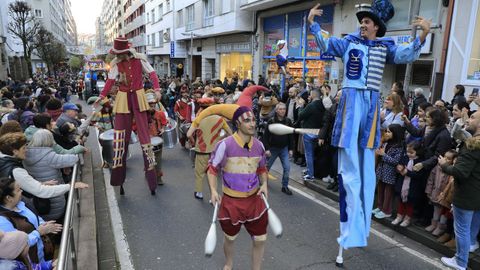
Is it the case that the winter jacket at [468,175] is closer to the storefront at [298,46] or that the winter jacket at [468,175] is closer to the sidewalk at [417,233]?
the sidewalk at [417,233]

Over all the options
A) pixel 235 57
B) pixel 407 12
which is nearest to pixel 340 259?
pixel 407 12

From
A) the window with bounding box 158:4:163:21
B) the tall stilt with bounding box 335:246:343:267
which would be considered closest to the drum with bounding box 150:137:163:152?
the tall stilt with bounding box 335:246:343:267

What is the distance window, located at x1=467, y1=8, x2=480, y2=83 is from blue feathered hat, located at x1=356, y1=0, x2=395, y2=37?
606 centimetres

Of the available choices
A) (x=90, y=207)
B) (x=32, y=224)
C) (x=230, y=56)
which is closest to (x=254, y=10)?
(x=230, y=56)

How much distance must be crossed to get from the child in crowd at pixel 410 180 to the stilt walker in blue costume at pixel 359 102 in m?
1.02

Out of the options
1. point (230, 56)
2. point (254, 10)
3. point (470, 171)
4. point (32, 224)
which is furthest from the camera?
point (230, 56)

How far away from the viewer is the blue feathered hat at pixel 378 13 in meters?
3.82

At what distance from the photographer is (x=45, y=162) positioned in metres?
4.37

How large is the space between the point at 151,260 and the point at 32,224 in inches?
58.9

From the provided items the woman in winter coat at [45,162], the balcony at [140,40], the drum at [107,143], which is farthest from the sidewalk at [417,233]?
the balcony at [140,40]

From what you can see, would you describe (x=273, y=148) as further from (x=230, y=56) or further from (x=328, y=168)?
(x=230, y=56)

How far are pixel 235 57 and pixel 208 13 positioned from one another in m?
4.38

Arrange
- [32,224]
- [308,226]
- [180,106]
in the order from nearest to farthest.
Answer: [32,224], [308,226], [180,106]

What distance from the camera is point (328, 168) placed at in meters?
7.03
